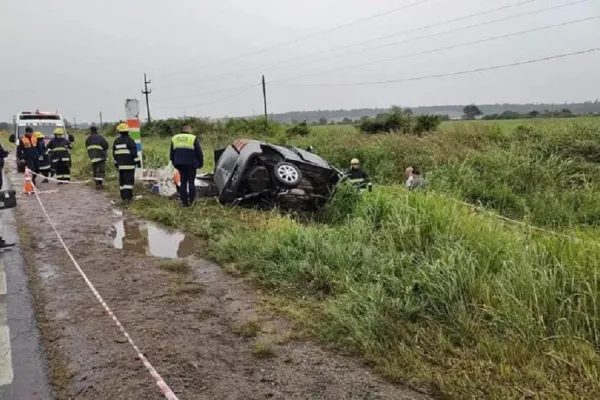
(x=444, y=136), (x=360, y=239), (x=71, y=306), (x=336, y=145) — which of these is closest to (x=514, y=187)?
(x=444, y=136)

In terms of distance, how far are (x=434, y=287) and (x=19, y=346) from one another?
10.6 feet

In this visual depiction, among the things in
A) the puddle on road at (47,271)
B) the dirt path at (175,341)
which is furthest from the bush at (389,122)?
the puddle on road at (47,271)

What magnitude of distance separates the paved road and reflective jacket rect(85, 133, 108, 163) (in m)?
7.88

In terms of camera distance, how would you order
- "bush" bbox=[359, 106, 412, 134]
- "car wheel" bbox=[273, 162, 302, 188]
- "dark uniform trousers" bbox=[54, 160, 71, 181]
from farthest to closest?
"bush" bbox=[359, 106, 412, 134], "dark uniform trousers" bbox=[54, 160, 71, 181], "car wheel" bbox=[273, 162, 302, 188]

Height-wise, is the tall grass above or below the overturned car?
below

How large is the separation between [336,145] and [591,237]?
13039mm

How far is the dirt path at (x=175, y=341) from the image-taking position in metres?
3.24

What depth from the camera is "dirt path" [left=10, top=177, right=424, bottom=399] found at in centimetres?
324

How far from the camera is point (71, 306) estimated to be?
469 cm

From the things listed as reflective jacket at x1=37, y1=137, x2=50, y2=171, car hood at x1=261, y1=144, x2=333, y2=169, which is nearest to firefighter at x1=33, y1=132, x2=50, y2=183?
reflective jacket at x1=37, y1=137, x2=50, y2=171

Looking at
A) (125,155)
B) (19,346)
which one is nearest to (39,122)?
(125,155)

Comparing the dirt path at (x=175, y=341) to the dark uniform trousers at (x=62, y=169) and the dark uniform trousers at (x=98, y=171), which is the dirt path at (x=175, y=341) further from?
the dark uniform trousers at (x=62, y=169)

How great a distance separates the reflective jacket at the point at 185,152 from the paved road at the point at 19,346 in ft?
13.5

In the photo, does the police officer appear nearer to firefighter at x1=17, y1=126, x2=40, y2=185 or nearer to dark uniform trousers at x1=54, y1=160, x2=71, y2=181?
dark uniform trousers at x1=54, y1=160, x2=71, y2=181
